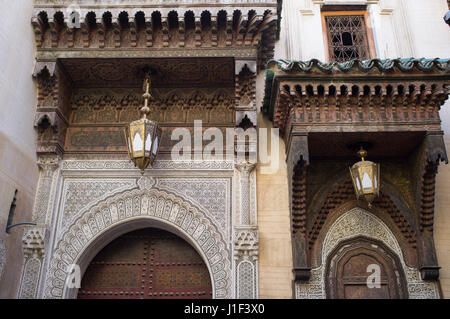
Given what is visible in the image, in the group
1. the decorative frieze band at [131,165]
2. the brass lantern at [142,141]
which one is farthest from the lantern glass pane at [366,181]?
the brass lantern at [142,141]

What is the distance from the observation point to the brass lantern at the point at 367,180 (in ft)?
15.4

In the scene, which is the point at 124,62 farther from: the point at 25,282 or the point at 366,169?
the point at 366,169

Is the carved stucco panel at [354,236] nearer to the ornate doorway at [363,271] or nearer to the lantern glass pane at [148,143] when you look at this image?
the ornate doorway at [363,271]

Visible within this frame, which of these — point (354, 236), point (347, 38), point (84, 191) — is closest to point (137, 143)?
point (84, 191)

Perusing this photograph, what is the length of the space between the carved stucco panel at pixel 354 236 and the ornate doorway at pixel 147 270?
118cm

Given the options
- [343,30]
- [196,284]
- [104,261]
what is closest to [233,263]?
[196,284]

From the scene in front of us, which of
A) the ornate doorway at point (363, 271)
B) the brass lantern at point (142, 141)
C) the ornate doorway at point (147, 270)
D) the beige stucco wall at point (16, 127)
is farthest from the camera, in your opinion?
the ornate doorway at point (147, 270)

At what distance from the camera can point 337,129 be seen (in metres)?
4.76

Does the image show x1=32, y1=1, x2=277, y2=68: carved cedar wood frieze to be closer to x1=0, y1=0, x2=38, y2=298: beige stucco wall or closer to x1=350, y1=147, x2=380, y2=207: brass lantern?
x1=0, y1=0, x2=38, y2=298: beige stucco wall

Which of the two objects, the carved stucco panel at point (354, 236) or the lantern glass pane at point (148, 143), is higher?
the lantern glass pane at point (148, 143)

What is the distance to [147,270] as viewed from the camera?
5.33 m

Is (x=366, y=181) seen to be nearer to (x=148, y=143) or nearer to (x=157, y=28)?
(x=148, y=143)

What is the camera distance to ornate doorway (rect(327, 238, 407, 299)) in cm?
492

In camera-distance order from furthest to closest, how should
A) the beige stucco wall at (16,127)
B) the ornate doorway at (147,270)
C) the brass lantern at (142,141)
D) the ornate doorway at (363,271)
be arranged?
the ornate doorway at (147,270) < the ornate doorway at (363,271) < the brass lantern at (142,141) < the beige stucco wall at (16,127)
